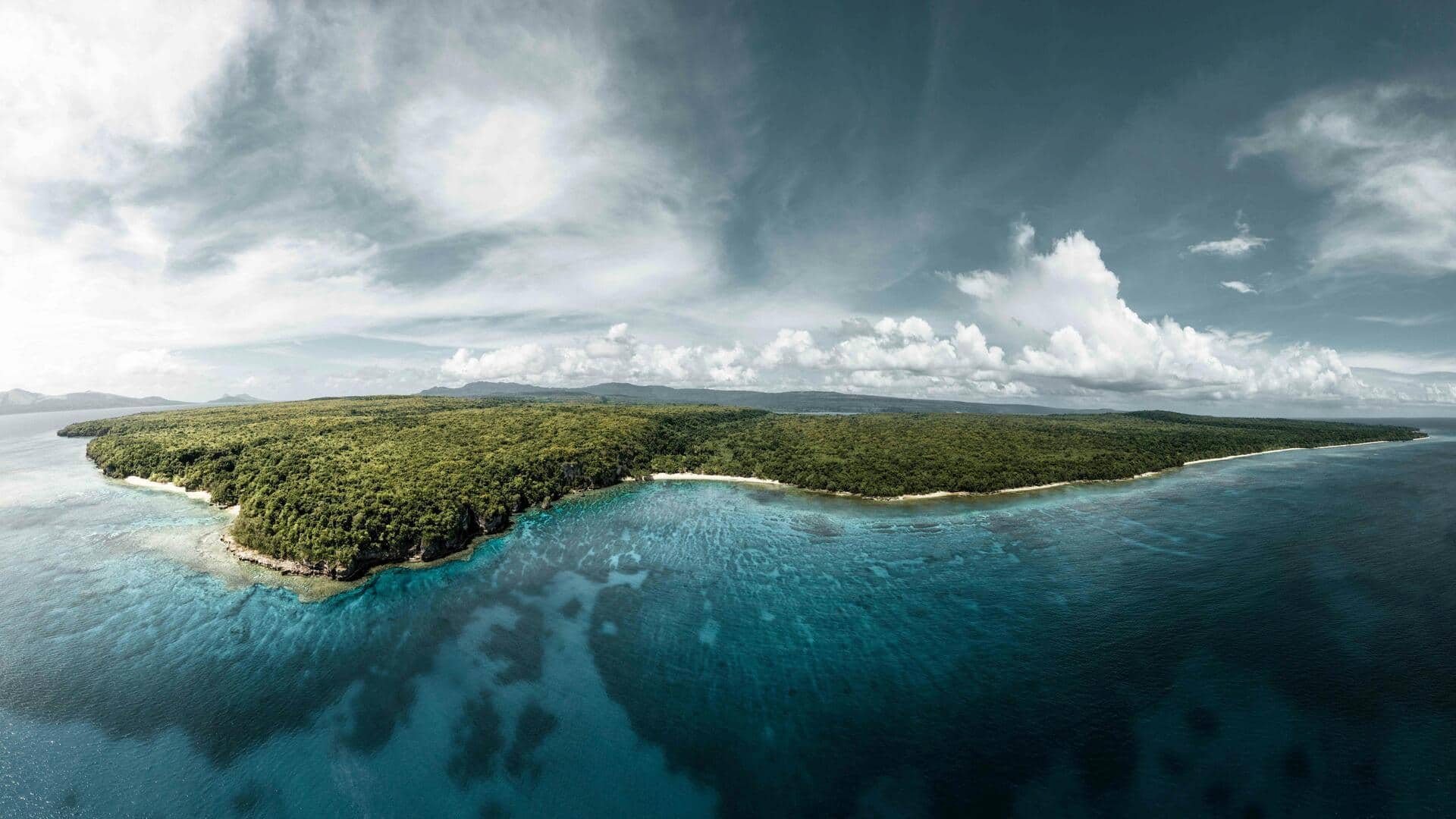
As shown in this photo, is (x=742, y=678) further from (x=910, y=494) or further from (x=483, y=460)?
(x=483, y=460)

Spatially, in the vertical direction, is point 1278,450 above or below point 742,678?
above

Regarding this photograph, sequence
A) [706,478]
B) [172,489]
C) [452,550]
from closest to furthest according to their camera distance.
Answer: [452,550], [172,489], [706,478]

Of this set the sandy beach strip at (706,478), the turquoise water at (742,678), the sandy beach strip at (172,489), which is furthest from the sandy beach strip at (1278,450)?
the sandy beach strip at (172,489)

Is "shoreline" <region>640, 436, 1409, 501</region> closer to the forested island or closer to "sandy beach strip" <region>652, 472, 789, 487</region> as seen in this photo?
"sandy beach strip" <region>652, 472, 789, 487</region>

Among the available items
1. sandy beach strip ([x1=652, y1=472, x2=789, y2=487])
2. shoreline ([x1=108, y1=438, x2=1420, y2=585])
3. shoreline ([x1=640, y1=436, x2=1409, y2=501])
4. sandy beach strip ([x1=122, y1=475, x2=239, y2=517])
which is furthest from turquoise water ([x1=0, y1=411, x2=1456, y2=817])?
sandy beach strip ([x1=652, y1=472, x2=789, y2=487])

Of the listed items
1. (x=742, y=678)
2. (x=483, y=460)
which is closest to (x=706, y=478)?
(x=483, y=460)

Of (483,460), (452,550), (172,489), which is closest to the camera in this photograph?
(452,550)

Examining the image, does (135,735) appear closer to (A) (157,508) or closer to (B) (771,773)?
(B) (771,773)
